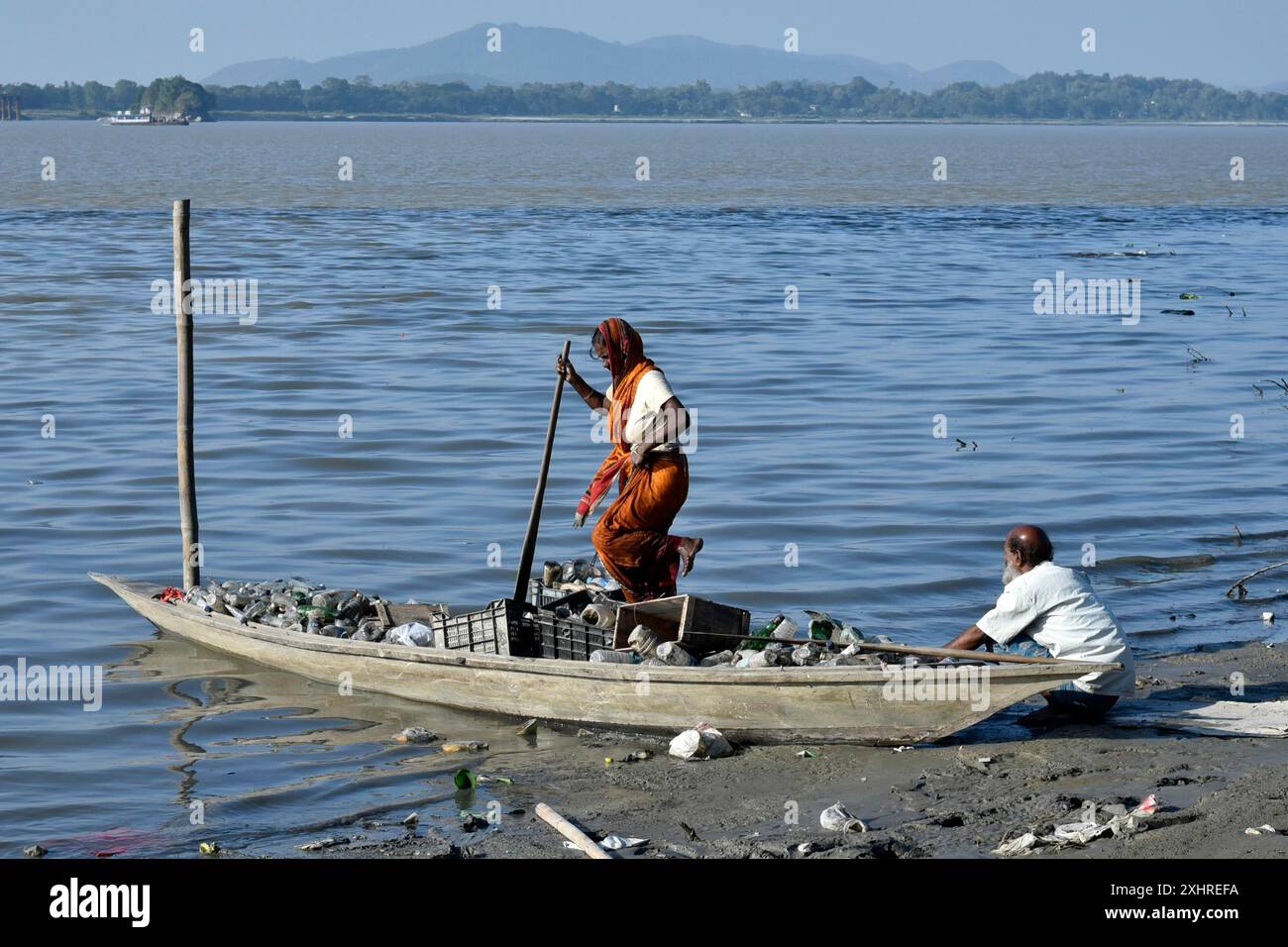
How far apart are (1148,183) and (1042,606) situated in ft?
214

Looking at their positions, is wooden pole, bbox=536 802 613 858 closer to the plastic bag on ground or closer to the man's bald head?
the plastic bag on ground

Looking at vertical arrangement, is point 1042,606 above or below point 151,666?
above

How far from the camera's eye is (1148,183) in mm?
69500

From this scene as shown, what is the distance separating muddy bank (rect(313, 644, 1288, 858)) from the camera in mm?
7004

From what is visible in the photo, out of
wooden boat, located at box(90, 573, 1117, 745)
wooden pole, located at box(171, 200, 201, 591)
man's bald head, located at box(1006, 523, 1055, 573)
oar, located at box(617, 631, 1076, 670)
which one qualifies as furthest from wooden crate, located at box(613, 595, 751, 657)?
wooden pole, located at box(171, 200, 201, 591)

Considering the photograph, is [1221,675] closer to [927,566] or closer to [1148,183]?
[927,566]

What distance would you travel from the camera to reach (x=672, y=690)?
862cm

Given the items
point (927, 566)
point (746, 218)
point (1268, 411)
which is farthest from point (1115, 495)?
point (746, 218)

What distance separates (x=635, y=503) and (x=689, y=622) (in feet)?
3.02

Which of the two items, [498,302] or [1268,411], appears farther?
[498,302]

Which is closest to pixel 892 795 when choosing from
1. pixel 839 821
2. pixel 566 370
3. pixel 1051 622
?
pixel 839 821

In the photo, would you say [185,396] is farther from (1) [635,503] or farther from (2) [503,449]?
(2) [503,449]

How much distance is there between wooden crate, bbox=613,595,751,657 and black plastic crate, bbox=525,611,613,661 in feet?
0.35

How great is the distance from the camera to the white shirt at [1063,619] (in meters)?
8.32
